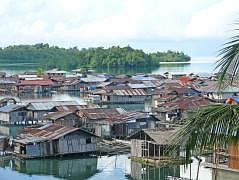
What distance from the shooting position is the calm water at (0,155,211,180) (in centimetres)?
1867

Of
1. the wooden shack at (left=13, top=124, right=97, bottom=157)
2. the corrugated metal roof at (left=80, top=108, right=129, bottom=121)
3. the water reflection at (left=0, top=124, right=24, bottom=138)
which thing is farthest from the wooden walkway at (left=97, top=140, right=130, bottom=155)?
the water reflection at (left=0, top=124, right=24, bottom=138)

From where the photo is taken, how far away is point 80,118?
29828 millimetres

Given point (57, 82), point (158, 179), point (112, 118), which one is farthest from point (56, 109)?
point (57, 82)

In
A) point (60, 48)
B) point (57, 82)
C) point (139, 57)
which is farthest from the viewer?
point (60, 48)

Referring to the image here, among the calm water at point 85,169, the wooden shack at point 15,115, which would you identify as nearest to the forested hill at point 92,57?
the wooden shack at point 15,115

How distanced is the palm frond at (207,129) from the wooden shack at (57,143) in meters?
20.5

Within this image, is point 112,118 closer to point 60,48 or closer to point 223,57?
point 223,57

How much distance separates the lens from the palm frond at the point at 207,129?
72.0 inches

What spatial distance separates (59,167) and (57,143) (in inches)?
61.6

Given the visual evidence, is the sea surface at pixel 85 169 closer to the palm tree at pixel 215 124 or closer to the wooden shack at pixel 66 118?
the wooden shack at pixel 66 118

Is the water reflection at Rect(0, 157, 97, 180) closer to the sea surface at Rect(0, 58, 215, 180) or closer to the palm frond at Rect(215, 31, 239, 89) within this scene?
the sea surface at Rect(0, 58, 215, 180)

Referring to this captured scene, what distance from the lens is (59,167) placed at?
20.9 m

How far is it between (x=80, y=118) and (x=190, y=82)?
29.3 metres

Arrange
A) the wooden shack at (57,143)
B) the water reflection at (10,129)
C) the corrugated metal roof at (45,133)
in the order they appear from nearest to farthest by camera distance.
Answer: the wooden shack at (57,143) < the corrugated metal roof at (45,133) < the water reflection at (10,129)
